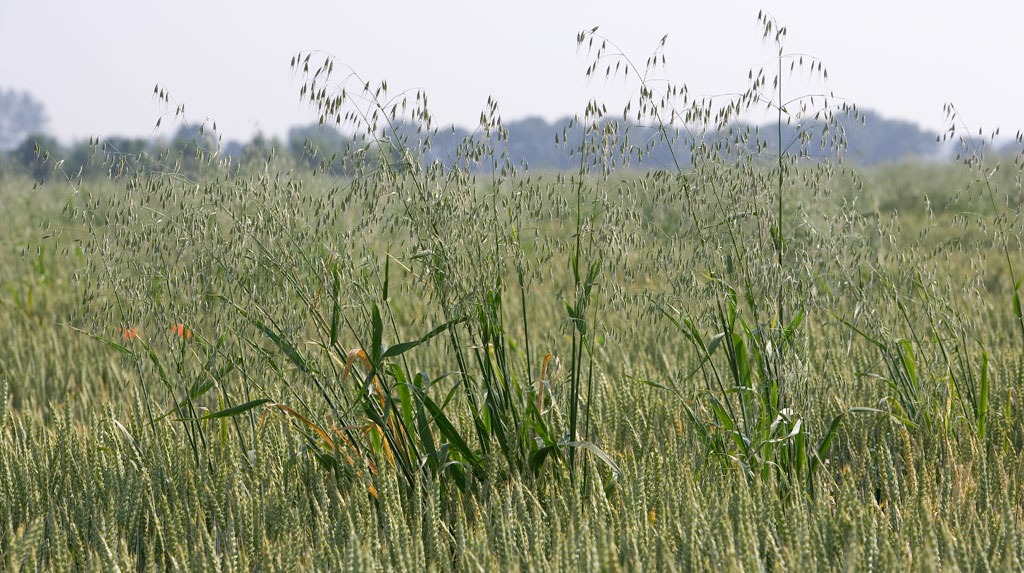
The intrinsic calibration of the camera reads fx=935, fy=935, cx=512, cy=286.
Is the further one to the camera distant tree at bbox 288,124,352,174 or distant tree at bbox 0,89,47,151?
distant tree at bbox 0,89,47,151

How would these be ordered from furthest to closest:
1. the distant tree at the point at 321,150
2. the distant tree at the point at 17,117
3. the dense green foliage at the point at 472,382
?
the distant tree at the point at 17,117 < the distant tree at the point at 321,150 < the dense green foliage at the point at 472,382

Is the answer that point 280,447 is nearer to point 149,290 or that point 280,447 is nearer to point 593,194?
point 149,290

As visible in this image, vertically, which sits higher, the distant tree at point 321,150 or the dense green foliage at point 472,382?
the distant tree at point 321,150

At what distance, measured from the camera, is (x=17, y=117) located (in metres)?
147

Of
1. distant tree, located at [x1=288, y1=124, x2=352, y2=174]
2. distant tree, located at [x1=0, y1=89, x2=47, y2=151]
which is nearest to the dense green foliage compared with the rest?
distant tree, located at [x1=288, y1=124, x2=352, y2=174]

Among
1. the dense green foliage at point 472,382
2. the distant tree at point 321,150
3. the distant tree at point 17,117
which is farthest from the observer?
the distant tree at point 17,117

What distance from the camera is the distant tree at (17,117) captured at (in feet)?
472

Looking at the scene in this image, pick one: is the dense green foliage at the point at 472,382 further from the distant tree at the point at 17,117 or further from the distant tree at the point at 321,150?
the distant tree at the point at 17,117

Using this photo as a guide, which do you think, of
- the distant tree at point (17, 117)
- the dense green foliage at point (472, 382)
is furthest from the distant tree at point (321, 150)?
the distant tree at point (17, 117)

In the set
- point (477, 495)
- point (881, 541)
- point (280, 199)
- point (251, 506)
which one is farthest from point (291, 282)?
point (881, 541)

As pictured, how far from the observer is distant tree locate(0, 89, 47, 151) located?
144 m

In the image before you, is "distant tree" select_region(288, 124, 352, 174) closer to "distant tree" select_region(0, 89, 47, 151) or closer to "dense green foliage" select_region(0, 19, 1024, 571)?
"dense green foliage" select_region(0, 19, 1024, 571)

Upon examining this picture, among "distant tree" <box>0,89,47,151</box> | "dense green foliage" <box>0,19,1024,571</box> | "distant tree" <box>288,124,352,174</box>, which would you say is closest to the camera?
"dense green foliage" <box>0,19,1024,571</box>

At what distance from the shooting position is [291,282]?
7.59 feet
